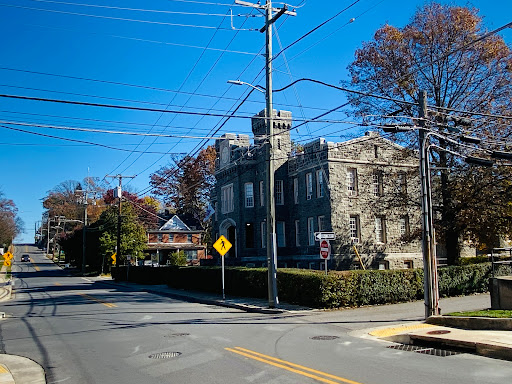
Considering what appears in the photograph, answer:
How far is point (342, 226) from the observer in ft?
109

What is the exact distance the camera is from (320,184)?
34281 mm

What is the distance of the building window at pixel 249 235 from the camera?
4022 centimetres

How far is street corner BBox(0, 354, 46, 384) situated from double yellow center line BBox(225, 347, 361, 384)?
408 centimetres

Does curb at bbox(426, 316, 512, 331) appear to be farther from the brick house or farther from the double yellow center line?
the brick house

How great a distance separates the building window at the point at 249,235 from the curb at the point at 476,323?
26.1 metres

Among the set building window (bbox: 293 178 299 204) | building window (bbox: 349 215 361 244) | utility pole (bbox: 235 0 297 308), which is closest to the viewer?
utility pole (bbox: 235 0 297 308)

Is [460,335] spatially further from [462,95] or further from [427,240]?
[462,95]

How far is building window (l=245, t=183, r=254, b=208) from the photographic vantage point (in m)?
40.7

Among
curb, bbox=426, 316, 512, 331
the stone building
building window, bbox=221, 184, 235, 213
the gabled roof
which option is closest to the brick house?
the gabled roof

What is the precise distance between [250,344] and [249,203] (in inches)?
1136

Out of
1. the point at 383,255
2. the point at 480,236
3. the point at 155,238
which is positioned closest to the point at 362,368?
the point at 480,236

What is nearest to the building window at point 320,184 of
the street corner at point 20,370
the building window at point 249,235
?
the building window at point 249,235

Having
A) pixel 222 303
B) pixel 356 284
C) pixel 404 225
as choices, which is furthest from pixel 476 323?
pixel 404 225

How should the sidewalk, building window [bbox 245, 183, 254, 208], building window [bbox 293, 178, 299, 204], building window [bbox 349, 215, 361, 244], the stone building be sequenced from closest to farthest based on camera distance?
the sidewalk < the stone building < building window [bbox 349, 215, 361, 244] < building window [bbox 293, 178, 299, 204] < building window [bbox 245, 183, 254, 208]
